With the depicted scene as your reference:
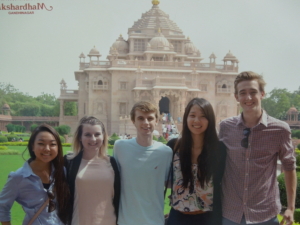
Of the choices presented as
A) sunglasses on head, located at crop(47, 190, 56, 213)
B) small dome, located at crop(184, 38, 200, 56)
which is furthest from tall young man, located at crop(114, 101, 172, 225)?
small dome, located at crop(184, 38, 200, 56)

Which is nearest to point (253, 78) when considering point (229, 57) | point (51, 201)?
point (51, 201)

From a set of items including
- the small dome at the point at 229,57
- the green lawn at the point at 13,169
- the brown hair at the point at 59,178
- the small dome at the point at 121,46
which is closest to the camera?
the brown hair at the point at 59,178

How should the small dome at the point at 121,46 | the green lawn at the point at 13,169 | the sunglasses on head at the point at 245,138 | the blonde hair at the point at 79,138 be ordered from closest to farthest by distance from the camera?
the sunglasses on head at the point at 245,138 < the blonde hair at the point at 79,138 < the green lawn at the point at 13,169 < the small dome at the point at 121,46

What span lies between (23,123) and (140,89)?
60.7 ft

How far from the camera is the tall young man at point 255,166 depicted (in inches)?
167

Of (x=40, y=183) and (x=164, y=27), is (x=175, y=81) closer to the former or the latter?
(x=164, y=27)

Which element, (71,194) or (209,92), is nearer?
(71,194)

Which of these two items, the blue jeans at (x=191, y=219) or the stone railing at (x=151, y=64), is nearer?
the blue jeans at (x=191, y=219)

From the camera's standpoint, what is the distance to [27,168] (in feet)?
13.4

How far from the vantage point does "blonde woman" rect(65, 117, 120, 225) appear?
171 inches

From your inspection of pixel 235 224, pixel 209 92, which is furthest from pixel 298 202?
pixel 209 92

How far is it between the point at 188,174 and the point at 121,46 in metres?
34.4

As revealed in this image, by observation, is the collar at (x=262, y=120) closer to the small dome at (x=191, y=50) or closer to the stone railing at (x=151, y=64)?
the stone railing at (x=151, y=64)

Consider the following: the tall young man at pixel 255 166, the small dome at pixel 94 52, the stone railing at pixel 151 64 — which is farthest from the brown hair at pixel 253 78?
the small dome at pixel 94 52
